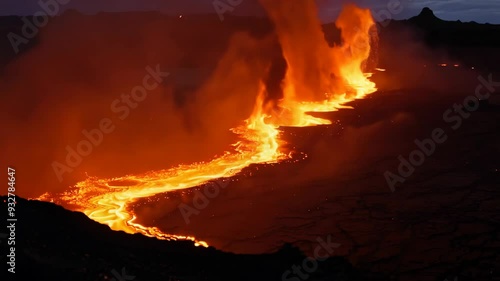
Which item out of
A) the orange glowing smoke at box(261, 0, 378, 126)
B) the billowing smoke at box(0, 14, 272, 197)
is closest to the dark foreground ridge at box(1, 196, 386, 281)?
the billowing smoke at box(0, 14, 272, 197)

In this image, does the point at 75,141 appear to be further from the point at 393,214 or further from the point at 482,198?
the point at 482,198

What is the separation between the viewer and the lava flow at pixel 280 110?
32.4 feet

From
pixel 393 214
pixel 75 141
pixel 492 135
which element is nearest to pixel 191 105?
pixel 75 141

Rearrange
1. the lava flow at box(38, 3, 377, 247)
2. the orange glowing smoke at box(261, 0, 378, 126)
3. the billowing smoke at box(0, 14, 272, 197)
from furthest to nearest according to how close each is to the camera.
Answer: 1. the orange glowing smoke at box(261, 0, 378, 126)
2. the billowing smoke at box(0, 14, 272, 197)
3. the lava flow at box(38, 3, 377, 247)

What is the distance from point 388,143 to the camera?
15.1m

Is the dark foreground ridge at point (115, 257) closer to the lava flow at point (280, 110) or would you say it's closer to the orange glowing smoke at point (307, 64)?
the lava flow at point (280, 110)

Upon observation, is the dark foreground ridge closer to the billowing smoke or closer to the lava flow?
the lava flow

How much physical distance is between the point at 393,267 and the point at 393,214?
2231 millimetres

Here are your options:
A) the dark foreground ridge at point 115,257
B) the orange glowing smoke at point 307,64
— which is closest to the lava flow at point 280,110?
the orange glowing smoke at point 307,64

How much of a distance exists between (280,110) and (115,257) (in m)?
15.7

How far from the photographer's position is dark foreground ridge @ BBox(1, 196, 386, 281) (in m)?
5.55

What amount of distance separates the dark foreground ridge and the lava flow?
133cm

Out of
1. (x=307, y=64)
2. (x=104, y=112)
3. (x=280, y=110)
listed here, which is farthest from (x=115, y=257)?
(x=307, y=64)

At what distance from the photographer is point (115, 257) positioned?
19.9 feet
